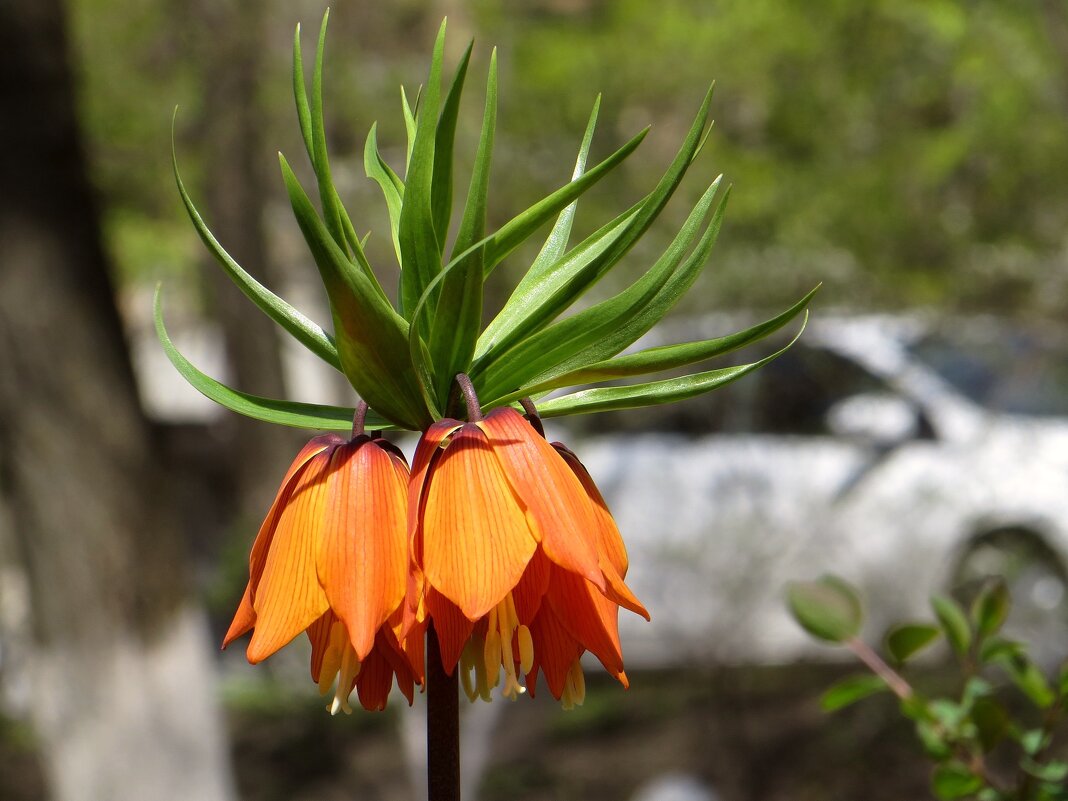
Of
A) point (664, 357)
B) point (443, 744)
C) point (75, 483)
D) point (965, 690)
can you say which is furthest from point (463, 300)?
point (75, 483)

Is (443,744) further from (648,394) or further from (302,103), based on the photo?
(302,103)

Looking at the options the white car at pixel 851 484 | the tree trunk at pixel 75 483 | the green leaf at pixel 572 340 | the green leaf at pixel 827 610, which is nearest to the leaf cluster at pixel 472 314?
the green leaf at pixel 572 340

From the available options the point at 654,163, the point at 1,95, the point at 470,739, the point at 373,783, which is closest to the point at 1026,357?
the point at 654,163

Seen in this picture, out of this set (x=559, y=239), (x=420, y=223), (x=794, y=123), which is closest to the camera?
(x=420, y=223)

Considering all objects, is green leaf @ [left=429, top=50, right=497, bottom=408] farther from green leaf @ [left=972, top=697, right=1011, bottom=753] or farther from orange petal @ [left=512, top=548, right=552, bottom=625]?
green leaf @ [left=972, top=697, right=1011, bottom=753]

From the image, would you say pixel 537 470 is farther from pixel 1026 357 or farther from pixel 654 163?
pixel 654 163

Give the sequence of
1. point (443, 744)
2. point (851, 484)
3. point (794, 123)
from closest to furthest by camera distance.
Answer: point (443, 744), point (851, 484), point (794, 123)

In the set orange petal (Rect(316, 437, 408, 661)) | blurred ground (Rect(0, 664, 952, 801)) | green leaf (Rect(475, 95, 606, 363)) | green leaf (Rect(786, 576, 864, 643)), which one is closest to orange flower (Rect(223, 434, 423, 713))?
orange petal (Rect(316, 437, 408, 661))
